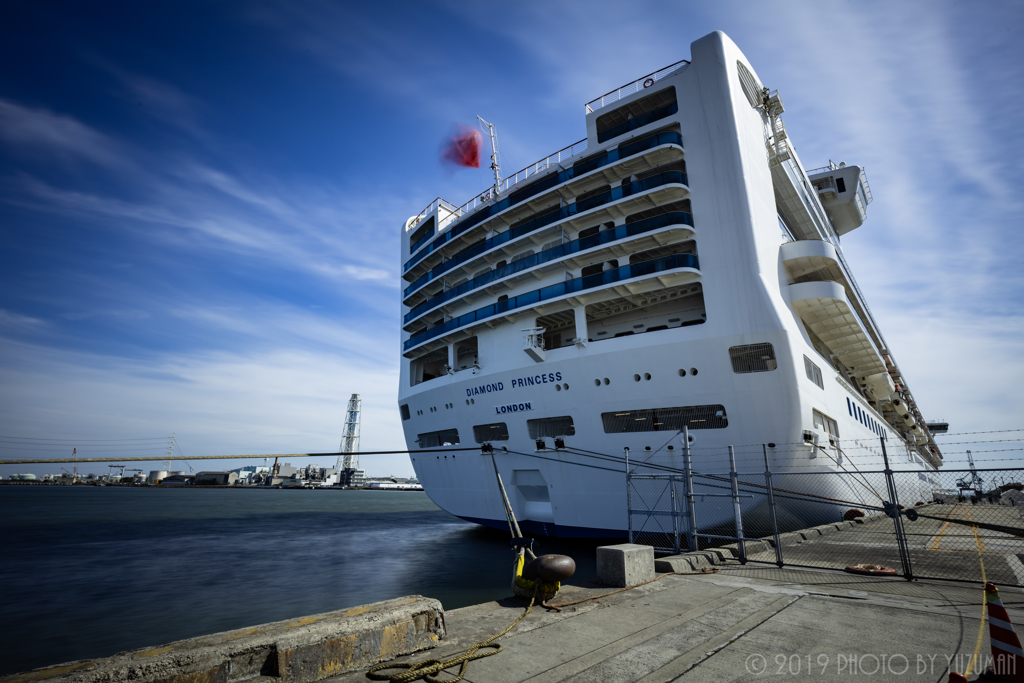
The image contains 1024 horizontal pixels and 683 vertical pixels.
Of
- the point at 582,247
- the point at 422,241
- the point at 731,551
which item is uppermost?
the point at 422,241

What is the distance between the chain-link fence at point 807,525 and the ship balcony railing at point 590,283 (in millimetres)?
6198

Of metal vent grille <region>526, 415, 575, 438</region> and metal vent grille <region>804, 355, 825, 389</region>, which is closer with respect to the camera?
metal vent grille <region>804, 355, 825, 389</region>

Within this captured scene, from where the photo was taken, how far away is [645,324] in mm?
17094

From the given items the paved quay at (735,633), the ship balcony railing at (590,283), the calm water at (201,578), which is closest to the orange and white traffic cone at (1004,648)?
the paved quay at (735,633)

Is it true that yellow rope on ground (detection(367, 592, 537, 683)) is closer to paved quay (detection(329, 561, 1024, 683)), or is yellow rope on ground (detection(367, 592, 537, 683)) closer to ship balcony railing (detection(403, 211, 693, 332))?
paved quay (detection(329, 561, 1024, 683))

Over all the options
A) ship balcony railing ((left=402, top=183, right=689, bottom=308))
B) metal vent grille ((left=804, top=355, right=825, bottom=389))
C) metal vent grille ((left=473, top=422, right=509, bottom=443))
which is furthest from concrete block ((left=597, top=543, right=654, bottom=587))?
ship balcony railing ((left=402, top=183, right=689, bottom=308))

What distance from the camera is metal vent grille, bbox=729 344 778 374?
13.4 m

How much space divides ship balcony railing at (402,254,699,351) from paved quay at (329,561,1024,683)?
9.81 m

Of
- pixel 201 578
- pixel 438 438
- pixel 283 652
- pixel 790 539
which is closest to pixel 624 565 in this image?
pixel 283 652

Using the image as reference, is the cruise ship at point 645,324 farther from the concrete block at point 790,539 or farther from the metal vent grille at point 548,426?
the concrete block at point 790,539

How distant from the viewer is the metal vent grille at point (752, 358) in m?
13.4

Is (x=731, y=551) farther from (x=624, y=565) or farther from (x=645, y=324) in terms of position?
(x=645, y=324)

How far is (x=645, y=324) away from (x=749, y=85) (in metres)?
10.6

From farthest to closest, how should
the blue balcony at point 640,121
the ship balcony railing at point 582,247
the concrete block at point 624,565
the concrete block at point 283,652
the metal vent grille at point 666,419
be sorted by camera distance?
the blue balcony at point 640,121, the ship balcony railing at point 582,247, the metal vent grille at point 666,419, the concrete block at point 624,565, the concrete block at point 283,652
